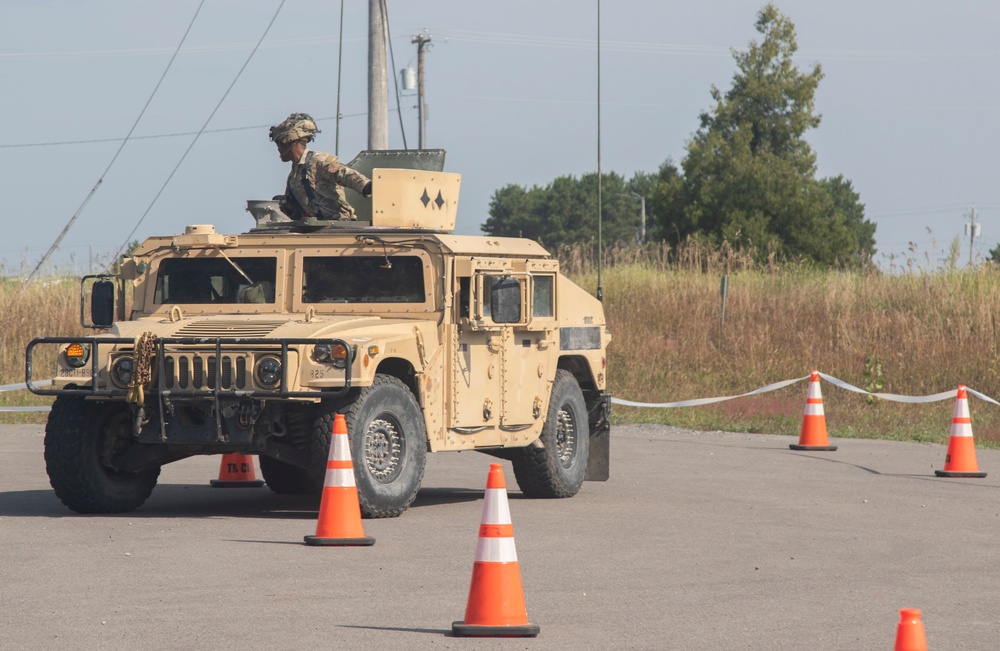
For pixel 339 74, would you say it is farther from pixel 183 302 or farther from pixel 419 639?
pixel 419 639

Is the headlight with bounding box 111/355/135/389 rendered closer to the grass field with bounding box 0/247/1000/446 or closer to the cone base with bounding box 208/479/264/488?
the cone base with bounding box 208/479/264/488

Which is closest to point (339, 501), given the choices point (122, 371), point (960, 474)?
point (122, 371)

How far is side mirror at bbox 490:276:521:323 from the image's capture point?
12.1 m

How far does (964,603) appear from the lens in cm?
823

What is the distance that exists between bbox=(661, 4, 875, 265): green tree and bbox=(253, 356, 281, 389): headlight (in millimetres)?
29303

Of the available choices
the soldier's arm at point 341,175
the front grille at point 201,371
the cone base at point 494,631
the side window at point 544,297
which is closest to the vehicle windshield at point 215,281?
the soldier's arm at point 341,175

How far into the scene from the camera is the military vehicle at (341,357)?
1109 centimetres

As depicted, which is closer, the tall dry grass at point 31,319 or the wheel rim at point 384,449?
the wheel rim at point 384,449

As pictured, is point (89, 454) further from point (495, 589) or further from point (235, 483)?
point (495, 589)

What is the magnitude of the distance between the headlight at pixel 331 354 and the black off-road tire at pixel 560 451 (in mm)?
2728

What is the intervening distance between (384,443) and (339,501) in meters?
1.48

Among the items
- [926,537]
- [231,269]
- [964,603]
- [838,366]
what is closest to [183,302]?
[231,269]

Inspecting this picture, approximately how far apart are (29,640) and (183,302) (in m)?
5.94

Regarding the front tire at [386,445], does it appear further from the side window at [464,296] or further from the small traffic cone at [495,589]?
the small traffic cone at [495,589]
